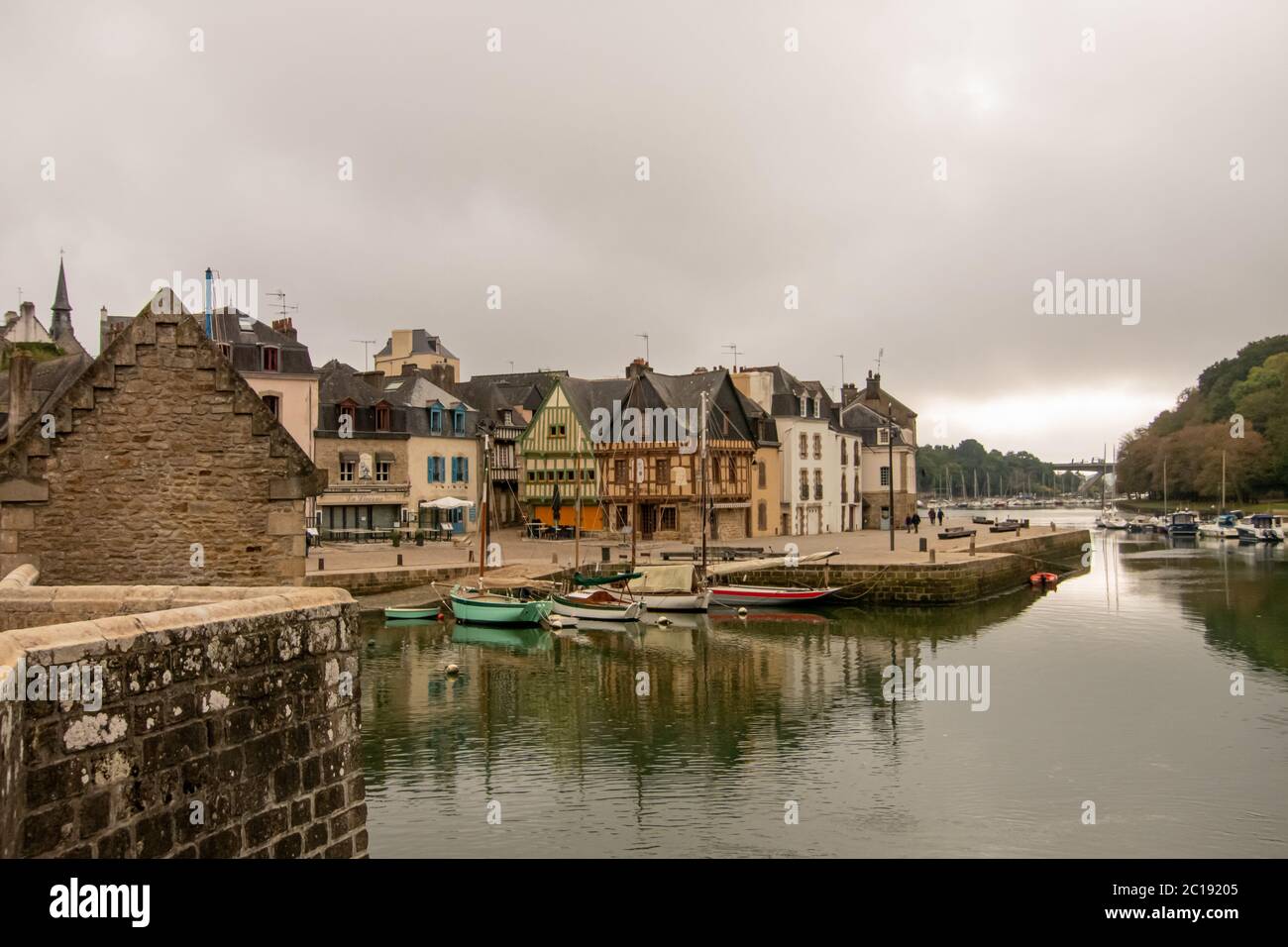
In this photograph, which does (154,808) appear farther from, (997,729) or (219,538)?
(997,729)

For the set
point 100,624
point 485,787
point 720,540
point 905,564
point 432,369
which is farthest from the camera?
point 432,369

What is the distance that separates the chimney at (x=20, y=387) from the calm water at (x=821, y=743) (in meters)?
8.43

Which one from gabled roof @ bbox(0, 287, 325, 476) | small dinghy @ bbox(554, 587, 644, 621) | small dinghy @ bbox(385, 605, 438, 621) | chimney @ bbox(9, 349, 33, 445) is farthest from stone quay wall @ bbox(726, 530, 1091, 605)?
gabled roof @ bbox(0, 287, 325, 476)

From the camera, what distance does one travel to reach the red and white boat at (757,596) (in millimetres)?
39750

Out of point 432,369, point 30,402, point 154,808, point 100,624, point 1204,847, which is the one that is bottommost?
point 1204,847

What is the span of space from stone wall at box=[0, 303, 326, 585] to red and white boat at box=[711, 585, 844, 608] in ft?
95.9

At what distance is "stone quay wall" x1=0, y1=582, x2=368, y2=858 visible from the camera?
14.5 feet

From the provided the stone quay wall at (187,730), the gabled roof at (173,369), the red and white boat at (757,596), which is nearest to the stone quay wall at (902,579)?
the red and white boat at (757,596)

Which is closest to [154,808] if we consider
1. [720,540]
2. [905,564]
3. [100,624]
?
[100,624]

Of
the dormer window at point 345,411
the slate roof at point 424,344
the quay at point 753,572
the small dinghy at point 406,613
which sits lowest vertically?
the small dinghy at point 406,613

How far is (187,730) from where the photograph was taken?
5.22m

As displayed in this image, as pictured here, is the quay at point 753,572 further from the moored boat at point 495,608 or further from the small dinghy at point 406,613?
the moored boat at point 495,608

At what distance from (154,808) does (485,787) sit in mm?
12640
